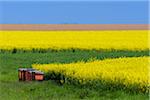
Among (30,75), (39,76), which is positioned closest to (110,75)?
(39,76)

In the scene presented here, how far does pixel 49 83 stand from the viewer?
1539 centimetres

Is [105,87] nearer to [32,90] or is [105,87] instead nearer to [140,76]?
[140,76]

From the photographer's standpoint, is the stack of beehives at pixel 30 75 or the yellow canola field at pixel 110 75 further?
the stack of beehives at pixel 30 75

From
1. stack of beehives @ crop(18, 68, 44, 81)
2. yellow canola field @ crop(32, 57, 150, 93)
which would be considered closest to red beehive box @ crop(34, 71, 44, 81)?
stack of beehives @ crop(18, 68, 44, 81)

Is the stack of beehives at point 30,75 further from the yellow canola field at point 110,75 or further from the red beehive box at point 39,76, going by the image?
the yellow canola field at point 110,75

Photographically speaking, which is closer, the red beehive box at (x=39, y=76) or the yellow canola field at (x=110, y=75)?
the yellow canola field at (x=110, y=75)

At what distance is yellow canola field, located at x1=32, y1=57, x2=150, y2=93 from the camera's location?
12.5 metres

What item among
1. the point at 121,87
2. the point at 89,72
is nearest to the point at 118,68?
the point at 89,72

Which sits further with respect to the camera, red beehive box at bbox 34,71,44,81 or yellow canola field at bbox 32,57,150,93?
red beehive box at bbox 34,71,44,81

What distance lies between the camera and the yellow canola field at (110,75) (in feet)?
41.2

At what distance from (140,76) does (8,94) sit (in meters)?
3.14

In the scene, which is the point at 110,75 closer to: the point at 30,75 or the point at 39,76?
the point at 39,76

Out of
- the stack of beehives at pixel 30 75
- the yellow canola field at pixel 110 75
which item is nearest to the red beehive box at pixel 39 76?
the stack of beehives at pixel 30 75

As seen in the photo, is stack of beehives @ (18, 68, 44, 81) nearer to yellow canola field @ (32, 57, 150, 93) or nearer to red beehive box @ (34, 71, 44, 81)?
red beehive box @ (34, 71, 44, 81)
